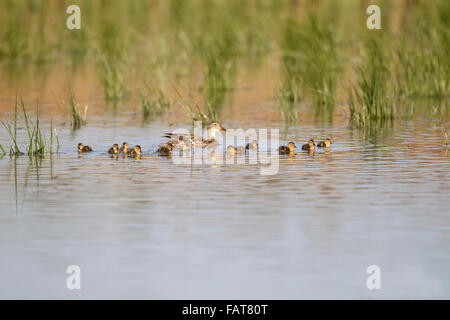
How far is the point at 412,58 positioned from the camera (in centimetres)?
2353

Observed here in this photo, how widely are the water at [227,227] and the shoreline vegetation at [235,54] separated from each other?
2.49m

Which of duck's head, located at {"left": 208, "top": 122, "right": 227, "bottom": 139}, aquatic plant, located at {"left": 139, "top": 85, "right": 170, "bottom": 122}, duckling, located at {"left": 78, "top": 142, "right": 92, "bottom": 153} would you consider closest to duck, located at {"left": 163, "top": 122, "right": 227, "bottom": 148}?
duck's head, located at {"left": 208, "top": 122, "right": 227, "bottom": 139}

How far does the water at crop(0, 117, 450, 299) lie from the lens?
30.9 ft

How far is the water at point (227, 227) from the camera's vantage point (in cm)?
943

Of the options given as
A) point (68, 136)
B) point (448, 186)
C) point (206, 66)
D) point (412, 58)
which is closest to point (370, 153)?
point (448, 186)

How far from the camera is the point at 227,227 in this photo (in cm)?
1127

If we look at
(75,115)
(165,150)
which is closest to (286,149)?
(165,150)

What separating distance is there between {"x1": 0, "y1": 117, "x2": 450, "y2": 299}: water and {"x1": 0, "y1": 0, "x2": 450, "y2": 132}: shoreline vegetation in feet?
8.17

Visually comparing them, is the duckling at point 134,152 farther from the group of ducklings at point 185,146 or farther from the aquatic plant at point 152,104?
the aquatic plant at point 152,104

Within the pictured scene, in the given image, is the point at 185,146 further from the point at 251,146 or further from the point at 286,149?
the point at 286,149

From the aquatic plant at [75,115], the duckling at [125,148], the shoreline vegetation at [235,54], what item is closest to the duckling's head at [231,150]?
the duckling at [125,148]

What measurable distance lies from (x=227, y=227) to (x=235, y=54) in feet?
57.7
